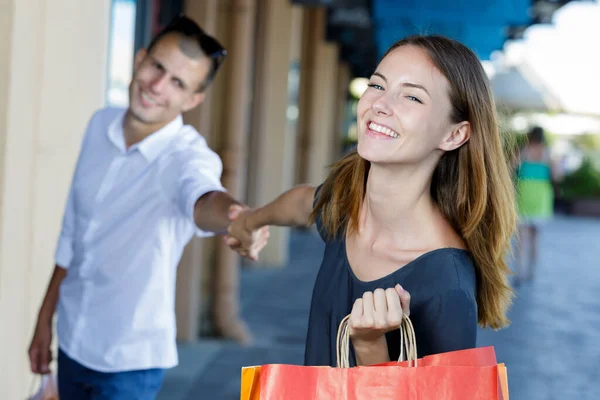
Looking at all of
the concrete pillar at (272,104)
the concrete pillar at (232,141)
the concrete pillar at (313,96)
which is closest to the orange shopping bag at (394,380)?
the concrete pillar at (232,141)

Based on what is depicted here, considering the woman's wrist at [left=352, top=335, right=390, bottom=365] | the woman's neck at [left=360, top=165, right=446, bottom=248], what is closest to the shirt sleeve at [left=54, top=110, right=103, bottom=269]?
the woman's neck at [left=360, top=165, right=446, bottom=248]

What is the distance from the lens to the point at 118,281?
2.40m

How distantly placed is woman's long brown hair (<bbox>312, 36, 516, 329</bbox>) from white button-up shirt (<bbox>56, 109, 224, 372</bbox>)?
562 mm

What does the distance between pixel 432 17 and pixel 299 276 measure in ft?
12.7

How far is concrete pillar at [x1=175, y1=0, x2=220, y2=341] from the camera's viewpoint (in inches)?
217

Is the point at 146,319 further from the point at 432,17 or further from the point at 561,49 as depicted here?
the point at 561,49

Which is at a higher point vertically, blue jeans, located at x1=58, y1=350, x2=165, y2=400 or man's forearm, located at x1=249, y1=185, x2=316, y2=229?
man's forearm, located at x1=249, y1=185, x2=316, y2=229

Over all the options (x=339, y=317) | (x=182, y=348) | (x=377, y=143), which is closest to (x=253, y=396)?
(x=339, y=317)

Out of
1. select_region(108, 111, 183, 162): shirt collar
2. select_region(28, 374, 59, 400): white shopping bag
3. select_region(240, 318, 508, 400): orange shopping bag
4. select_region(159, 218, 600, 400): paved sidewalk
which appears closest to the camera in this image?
select_region(240, 318, 508, 400): orange shopping bag

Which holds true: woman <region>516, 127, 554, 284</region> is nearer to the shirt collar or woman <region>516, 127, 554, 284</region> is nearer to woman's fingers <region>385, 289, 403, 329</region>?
the shirt collar

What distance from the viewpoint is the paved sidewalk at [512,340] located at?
524cm

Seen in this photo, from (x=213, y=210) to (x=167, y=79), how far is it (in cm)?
49

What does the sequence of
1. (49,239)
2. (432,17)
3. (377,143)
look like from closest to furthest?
(377,143)
(49,239)
(432,17)

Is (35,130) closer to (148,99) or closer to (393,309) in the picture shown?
(148,99)
